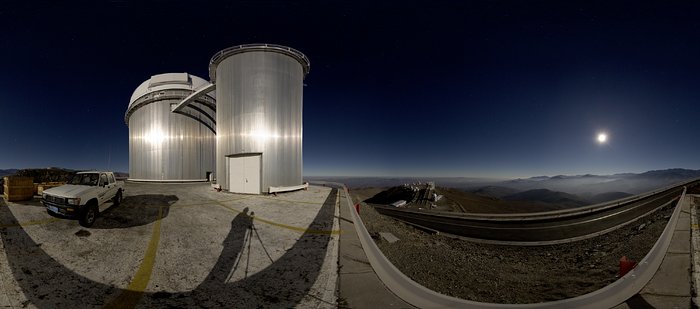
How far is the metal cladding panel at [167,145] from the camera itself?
71.6ft

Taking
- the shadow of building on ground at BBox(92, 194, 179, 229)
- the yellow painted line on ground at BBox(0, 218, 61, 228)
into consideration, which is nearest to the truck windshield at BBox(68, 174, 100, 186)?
the shadow of building on ground at BBox(92, 194, 179, 229)

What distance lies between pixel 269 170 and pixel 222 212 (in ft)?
17.1

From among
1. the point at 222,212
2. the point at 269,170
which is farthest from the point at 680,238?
the point at 269,170

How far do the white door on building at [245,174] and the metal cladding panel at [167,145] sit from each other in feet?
32.0

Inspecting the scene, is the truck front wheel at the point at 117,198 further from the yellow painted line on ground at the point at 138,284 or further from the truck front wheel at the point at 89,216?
the yellow painted line on ground at the point at 138,284

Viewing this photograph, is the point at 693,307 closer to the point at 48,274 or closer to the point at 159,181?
the point at 48,274

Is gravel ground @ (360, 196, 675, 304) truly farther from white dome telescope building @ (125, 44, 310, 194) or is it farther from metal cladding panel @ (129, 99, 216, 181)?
metal cladding panel @ (129, 99, 216, 181)

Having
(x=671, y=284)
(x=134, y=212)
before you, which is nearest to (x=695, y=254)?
(x=671, y=284)

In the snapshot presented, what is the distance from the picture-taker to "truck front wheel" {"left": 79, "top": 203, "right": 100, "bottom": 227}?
739 cm

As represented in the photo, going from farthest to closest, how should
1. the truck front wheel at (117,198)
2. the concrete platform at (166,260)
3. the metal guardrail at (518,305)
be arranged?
the truck front wheel at (117,198)
the concrete platform at (166,260)
the metal guardrail at (518,305)

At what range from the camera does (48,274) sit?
4887 millimetres

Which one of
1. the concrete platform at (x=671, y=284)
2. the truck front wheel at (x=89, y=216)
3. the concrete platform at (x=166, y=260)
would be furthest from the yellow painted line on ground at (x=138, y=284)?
the concrete platform at (x=671, y=284)

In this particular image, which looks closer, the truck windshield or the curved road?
the truck windshield

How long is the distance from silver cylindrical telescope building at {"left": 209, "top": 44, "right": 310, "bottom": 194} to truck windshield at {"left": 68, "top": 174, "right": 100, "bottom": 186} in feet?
22.7
